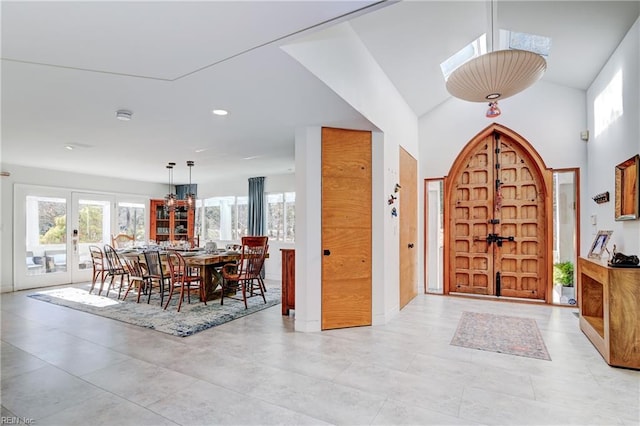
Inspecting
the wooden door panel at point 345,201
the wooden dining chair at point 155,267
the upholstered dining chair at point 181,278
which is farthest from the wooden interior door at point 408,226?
the wooden dining chair at point 155,267

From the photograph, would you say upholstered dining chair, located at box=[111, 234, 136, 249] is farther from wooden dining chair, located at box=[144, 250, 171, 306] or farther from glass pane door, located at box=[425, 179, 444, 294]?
glass pane door, located at box=[425, 179, 444, 294]

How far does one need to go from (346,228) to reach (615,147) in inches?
137

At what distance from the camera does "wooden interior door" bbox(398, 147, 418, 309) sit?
511cm

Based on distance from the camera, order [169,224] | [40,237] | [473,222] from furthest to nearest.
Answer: [169,224], [40,237], [473,222]

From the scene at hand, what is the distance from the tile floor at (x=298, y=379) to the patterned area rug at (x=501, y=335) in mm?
141

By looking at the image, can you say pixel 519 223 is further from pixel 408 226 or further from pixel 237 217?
pixel 237 217

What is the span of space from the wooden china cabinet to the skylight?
7426 millimetres

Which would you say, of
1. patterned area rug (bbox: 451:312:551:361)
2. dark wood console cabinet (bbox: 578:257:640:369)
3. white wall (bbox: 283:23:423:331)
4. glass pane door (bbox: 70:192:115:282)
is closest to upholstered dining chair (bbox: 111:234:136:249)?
glass pane door (bbox: 70:192:115:282)

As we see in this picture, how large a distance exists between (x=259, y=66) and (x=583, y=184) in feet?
17.8

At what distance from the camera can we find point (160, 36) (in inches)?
84.5

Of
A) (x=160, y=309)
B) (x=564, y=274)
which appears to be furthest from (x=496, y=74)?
(x=160, y=309)

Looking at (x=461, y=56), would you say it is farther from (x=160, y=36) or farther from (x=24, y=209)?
(x=24, y=209)

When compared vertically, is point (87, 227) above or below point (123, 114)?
below

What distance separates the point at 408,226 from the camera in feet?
18.1
